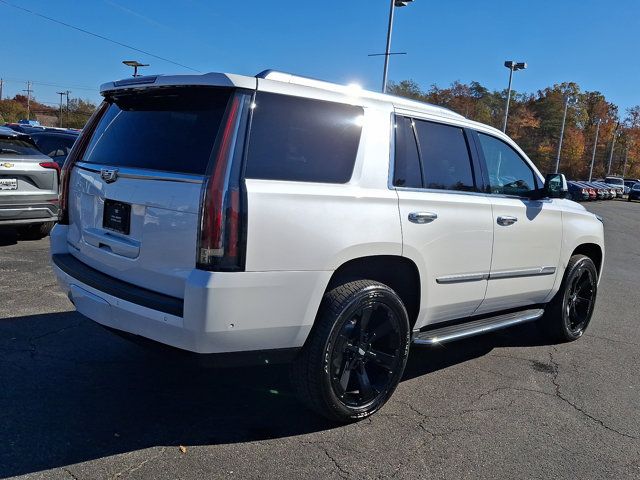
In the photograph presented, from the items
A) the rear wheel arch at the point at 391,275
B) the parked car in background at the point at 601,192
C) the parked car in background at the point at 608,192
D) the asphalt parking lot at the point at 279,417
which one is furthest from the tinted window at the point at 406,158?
the parked car in background at the point at 608,192

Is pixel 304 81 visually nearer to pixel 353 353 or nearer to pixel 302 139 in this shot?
pixel 302 139

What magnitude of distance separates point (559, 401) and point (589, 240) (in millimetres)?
2059

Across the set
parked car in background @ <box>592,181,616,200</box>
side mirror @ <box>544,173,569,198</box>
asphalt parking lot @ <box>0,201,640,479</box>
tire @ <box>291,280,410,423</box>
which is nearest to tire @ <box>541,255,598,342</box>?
asphalt parking lot @ <box>0,201,640,479</box>

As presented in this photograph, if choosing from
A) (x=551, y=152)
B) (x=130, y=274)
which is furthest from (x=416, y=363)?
(x=551, y=152)

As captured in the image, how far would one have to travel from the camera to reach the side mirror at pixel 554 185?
4.77 meters

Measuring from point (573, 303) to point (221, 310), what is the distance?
4066mm

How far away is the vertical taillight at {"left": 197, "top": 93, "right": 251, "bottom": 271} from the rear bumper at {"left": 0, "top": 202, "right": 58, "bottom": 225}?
576cm

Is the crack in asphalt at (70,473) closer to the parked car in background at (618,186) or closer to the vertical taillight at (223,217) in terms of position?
the vertical taillight at (223,217)

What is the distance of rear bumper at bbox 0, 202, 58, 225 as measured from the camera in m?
7.29

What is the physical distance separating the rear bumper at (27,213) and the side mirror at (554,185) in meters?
6.47

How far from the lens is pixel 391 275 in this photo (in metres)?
3.64

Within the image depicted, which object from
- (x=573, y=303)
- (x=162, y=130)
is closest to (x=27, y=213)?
(x=162, y=130)

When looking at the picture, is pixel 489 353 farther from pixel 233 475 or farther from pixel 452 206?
pixel 233 475

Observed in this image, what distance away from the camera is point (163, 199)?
114 inches
